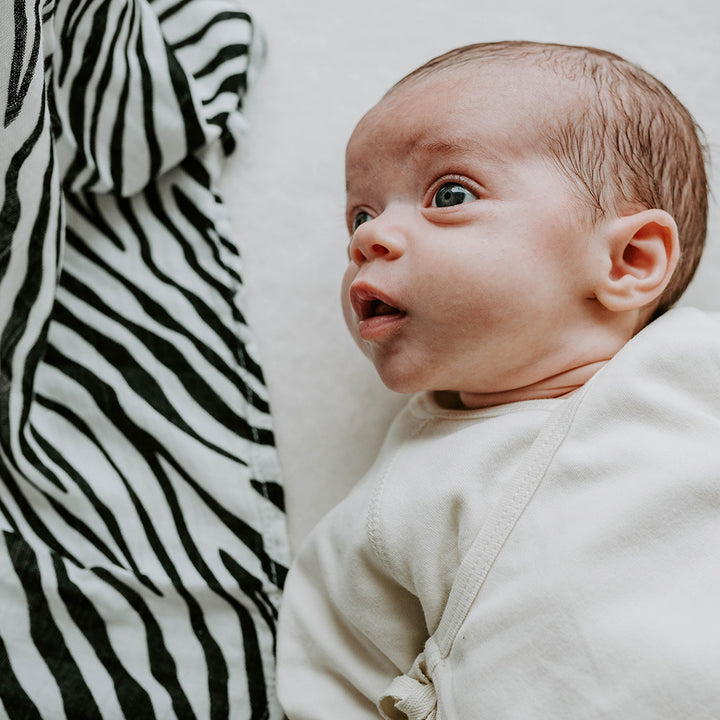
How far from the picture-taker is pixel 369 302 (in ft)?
3.05

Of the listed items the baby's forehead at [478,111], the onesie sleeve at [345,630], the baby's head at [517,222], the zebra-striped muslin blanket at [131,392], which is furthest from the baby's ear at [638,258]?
the zebra-striped muslin blanket at [131,392]

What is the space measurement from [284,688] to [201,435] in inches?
13.2

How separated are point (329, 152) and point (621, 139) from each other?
456 millimetres

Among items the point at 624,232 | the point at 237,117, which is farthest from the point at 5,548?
the point at 624,232

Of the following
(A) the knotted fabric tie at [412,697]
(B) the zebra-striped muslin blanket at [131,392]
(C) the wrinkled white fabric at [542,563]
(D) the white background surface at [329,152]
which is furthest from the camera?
(D) the white background surface at [329,152]

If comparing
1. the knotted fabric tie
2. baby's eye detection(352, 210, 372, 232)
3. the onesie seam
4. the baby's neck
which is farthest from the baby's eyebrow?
the knotted fabric tie

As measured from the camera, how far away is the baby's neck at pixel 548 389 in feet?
3.01

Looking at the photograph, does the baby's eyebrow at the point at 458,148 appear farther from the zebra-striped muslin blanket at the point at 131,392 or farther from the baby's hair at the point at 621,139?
the zebra-striped muslin blanket at the point at 131,392

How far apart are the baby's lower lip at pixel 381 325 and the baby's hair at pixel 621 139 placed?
24 cm

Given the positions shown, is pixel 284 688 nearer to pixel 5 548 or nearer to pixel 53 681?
pixel 53 681

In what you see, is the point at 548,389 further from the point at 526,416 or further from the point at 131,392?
the point at 131,392

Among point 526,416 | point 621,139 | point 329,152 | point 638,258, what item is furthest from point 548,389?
point 329,152

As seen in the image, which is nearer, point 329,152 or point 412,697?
point 412,697

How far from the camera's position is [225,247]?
1168 millimetres
